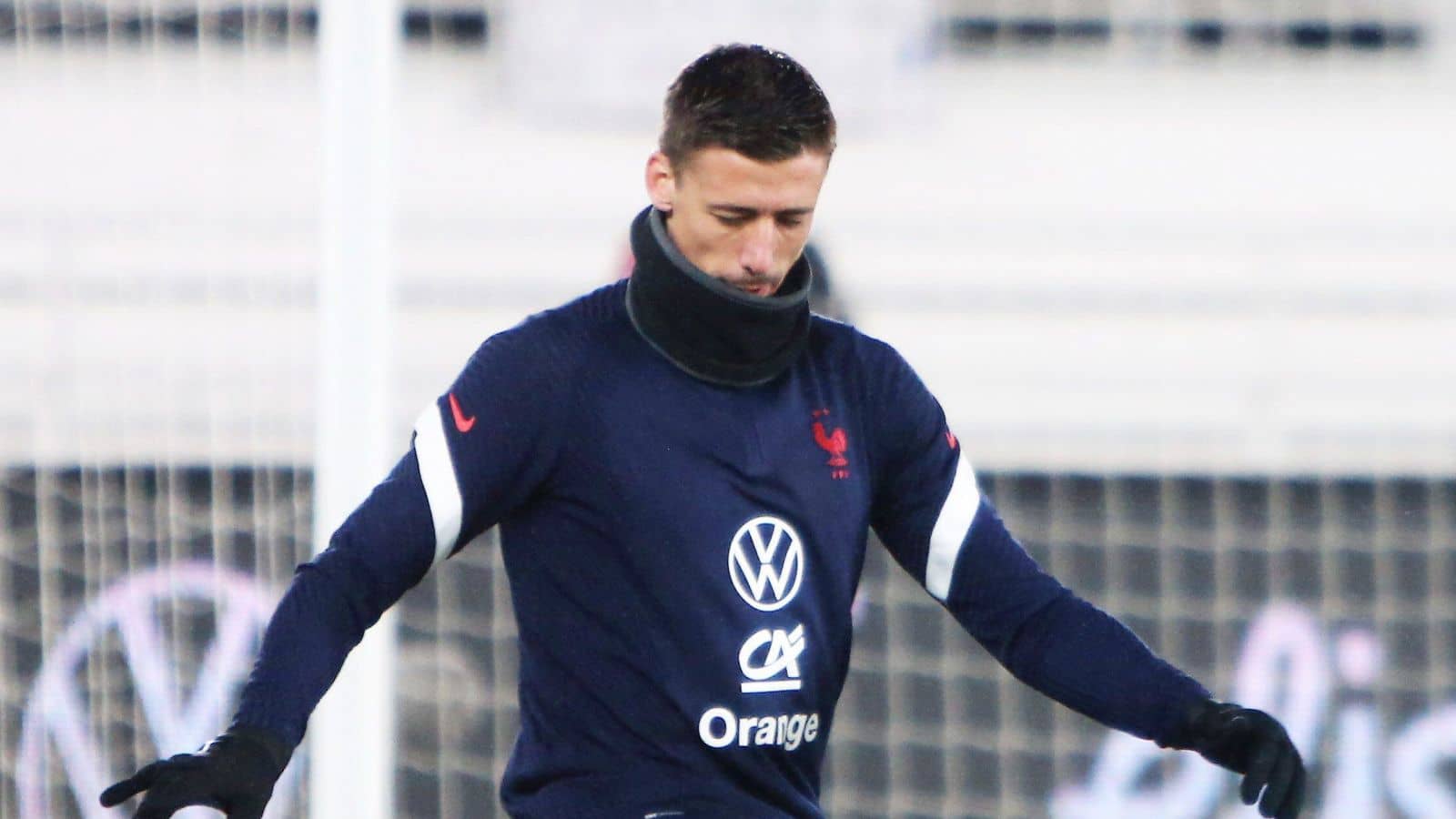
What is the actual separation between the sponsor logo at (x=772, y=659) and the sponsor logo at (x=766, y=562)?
32mm

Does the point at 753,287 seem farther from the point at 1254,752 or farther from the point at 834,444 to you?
the point at 1254,752

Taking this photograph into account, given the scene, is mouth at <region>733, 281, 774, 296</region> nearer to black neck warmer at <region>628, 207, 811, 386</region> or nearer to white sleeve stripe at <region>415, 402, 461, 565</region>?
black neck warmer at <region>628, 207, 811, 386</region>

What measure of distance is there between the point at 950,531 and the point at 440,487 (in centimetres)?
59

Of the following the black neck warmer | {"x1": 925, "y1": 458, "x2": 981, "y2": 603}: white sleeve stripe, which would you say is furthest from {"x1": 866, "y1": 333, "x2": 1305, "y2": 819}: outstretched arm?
the black neck warmer

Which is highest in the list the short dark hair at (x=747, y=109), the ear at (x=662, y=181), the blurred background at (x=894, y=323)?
the short dark hair at (x=747, y=109)

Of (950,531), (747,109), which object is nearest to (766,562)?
(950,531)

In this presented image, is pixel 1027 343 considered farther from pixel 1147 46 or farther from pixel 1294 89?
pixel 1294 89

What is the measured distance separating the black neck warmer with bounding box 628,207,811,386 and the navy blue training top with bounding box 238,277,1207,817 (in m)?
0.02

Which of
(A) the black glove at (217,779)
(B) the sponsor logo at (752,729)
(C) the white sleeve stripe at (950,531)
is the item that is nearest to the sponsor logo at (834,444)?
(C) the white sleeve stripe at (950,531)

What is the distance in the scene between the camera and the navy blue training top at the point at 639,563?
2297mm

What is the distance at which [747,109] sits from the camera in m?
2.33

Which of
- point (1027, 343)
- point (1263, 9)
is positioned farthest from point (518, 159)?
point (1263, 9)

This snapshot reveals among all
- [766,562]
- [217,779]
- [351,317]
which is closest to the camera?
[217,779]

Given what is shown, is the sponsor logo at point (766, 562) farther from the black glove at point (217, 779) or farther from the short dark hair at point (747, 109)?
the black glove at point (217, 779)
